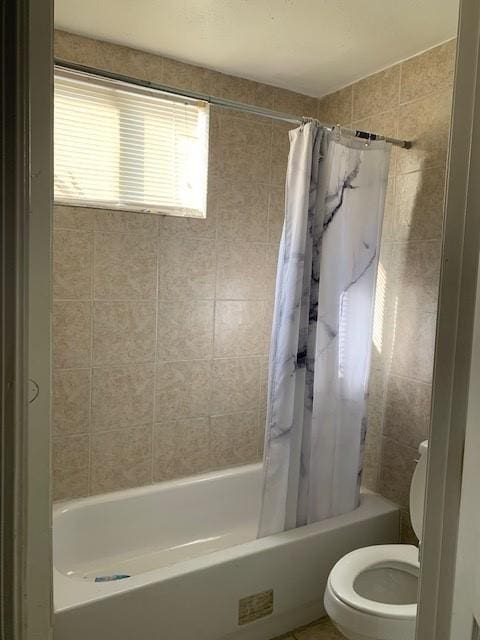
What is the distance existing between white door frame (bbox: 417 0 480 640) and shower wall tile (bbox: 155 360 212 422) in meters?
1.74

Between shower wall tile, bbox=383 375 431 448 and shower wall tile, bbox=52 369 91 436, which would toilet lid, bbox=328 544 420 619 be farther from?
shower wall tile, bbox=52 369 91 436

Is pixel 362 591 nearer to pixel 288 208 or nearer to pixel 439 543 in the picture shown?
pixel 439 543

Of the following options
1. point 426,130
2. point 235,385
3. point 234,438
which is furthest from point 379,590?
point 426,130

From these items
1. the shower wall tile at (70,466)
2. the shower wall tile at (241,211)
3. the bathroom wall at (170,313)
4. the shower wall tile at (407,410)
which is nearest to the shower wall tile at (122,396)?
the bathroom wall at (170,313)

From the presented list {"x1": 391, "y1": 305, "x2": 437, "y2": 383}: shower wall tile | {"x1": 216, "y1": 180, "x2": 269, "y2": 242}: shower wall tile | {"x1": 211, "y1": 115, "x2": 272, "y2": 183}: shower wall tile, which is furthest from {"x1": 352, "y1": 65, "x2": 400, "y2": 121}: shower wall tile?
{"x1": 391, "y1": 305, "x2": 437, "y2": 383}: shower wall tile

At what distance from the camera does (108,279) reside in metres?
2.13

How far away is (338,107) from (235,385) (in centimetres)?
159

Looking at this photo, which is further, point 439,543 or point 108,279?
point 108,279

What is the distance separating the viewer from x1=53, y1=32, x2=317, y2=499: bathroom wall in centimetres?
209

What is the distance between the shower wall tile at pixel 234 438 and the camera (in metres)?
2.49

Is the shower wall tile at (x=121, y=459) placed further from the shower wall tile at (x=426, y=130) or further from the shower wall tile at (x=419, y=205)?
the shower wall tile at (x=426, y=130)

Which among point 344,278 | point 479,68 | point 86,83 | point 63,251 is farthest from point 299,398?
point 86,83

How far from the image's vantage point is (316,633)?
6.43 feet

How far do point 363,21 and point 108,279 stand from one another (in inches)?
58.7
